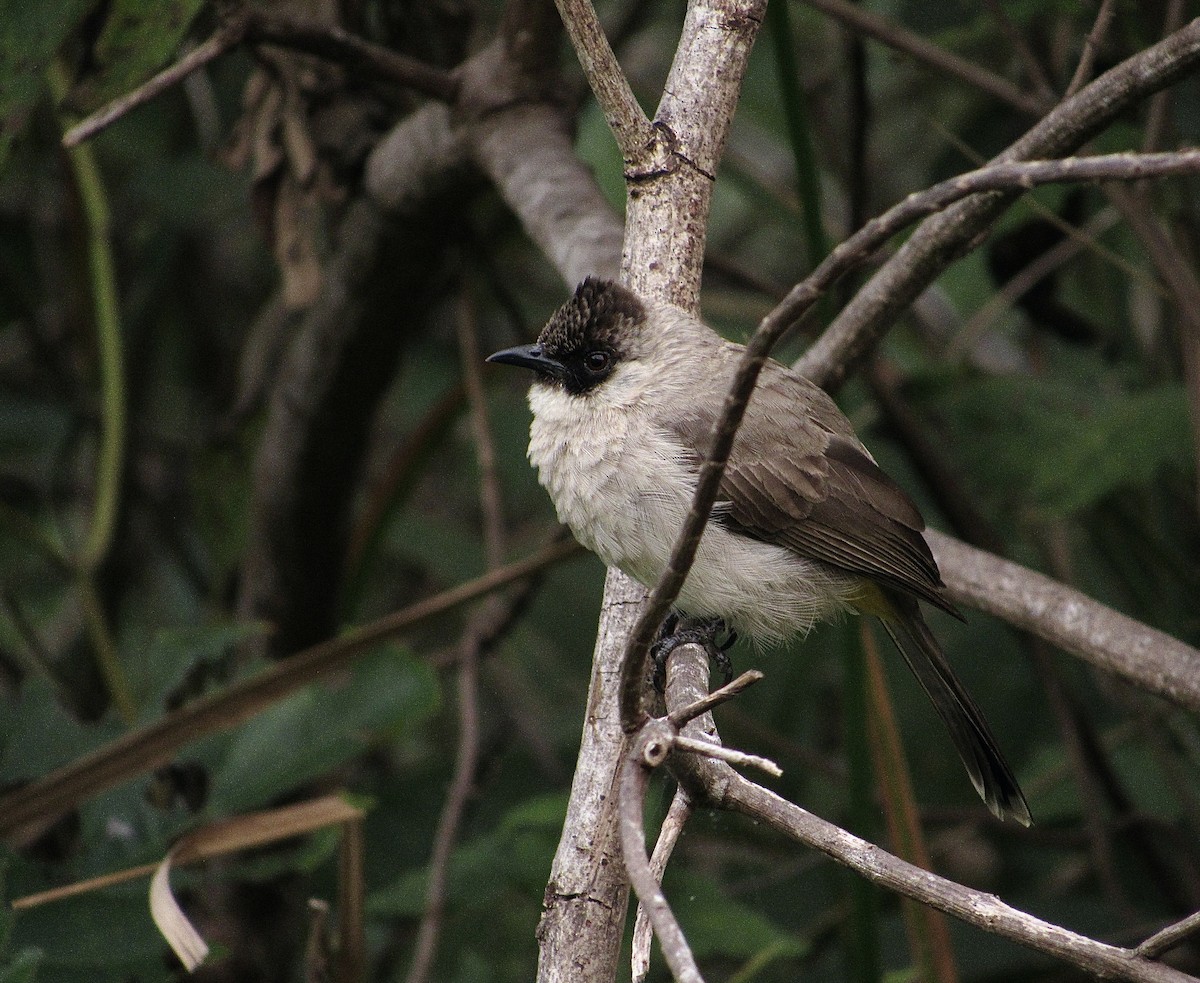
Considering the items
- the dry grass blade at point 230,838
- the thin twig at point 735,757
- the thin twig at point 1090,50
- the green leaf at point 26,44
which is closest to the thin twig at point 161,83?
the green leaf at point 26,44

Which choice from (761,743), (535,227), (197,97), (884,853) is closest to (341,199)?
(535,227)

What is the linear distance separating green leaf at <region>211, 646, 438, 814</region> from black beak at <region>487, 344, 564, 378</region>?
735 millimetres

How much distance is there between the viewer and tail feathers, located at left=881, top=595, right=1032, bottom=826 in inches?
114

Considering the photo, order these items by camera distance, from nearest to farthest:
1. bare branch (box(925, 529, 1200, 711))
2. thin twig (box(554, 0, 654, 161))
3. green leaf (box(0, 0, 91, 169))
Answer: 1. thin twig (box(554, 0, 654, 161))
2. bare branch (box(925, 529, 1200, 711))
3. green leaf (box(0, 0, 91, 169))

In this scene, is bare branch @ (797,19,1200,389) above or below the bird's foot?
above

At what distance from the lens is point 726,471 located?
2646 mm

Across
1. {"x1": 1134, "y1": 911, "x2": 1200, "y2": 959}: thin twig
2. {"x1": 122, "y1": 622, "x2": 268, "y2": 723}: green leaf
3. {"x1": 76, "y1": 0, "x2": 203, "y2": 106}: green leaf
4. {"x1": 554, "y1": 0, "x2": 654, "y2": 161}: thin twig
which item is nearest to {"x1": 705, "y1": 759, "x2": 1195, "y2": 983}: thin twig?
{"x1": 1134, "y1": 911, "x2": 1200, "y2": 959}: thin twig

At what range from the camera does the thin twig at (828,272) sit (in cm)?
109

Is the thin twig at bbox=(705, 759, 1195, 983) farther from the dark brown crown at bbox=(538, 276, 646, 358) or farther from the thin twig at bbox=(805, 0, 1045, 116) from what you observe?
the thin twig at bbox=(805, 0, 1045, 116)

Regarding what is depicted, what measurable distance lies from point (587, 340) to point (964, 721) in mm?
1191

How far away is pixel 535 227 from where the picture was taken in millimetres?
2771

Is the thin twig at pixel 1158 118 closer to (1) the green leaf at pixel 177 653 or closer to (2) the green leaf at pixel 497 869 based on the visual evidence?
(2) the green leaf at pixel 497 869

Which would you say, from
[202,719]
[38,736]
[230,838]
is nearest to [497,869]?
[230,838]

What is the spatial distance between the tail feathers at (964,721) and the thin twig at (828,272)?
5.46 ft
